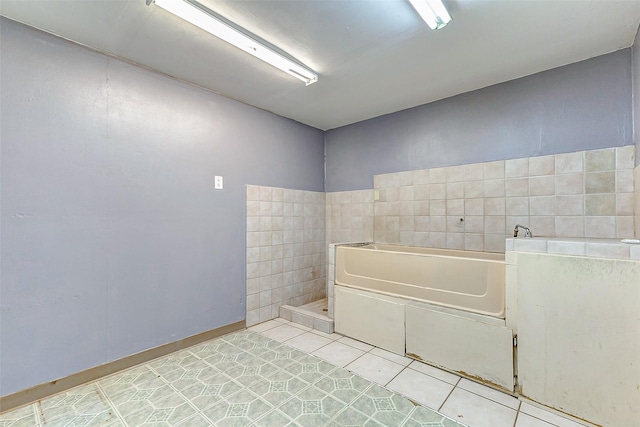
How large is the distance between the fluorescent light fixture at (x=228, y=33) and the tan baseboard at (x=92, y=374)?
7.66ft

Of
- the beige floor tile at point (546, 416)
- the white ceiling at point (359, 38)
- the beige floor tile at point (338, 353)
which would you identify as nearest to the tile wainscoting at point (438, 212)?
the beige floor tile at point (338, 353)

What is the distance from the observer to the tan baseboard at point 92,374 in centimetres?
164

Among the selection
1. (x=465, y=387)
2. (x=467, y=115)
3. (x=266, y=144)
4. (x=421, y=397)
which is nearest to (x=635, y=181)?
(x=467, y=115)

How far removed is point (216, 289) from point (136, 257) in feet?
2.47

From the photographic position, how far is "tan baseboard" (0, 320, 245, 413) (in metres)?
1.64

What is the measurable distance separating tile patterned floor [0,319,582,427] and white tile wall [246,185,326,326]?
2.55 feet

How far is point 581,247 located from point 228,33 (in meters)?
2.46

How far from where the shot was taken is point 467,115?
2.64m

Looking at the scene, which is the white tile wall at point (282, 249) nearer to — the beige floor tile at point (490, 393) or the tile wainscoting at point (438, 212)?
the tile wainscoting at point (438, 212)

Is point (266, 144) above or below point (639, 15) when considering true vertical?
below

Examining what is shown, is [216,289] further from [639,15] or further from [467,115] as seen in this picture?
[639,15]

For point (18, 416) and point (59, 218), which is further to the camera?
point (59, 218)

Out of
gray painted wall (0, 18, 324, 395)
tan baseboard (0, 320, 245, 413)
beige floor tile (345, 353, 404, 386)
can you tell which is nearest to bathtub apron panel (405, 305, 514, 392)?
beige floor tile (345, 353, 404, 386)

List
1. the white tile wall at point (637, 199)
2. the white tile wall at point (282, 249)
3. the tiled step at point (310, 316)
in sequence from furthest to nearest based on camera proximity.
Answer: the white tile wall at point (282, 249) → the tiled step at point (310, 316) → the white tile wall at point (637, 199)
